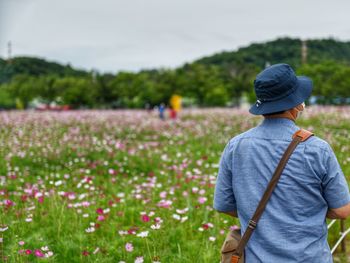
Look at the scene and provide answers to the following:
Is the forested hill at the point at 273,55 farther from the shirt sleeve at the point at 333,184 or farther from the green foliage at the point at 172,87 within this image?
the shirt sleeve at the point at 333,184

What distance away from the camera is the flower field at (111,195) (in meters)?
4.07

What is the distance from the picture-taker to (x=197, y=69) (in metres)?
56.0

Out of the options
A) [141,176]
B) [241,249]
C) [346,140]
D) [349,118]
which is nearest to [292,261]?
[241,249]

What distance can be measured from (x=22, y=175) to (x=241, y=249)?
5742 millimetres

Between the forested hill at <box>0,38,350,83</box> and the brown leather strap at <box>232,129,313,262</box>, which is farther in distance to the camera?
the forested hill at <box>0,38,350,83</box>

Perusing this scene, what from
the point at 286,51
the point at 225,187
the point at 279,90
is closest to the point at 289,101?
the point at 279,90

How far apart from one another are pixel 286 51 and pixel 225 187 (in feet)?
258

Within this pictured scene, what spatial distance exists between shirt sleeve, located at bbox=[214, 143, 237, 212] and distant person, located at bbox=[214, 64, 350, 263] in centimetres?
5

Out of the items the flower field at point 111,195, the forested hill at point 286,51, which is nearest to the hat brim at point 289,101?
the flower field at point 111,195

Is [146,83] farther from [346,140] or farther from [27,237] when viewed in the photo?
[27,237]

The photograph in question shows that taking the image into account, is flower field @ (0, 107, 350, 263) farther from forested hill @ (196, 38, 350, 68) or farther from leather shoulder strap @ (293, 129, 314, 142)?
forested hill @ (196, 38, 350, 68)

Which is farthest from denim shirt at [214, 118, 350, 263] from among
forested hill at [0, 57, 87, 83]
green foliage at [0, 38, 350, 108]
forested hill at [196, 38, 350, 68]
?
forested hill at [0, 57, 87, 83]

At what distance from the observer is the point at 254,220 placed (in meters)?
1.97

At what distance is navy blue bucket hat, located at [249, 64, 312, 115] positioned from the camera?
6.43ft
